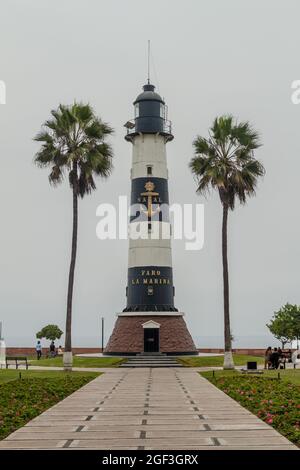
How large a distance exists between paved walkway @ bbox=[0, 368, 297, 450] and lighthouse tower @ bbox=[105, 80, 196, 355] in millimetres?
26372

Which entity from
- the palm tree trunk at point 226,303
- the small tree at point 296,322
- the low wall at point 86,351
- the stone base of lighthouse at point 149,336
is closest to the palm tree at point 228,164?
the palm tree trunk at point 226,303

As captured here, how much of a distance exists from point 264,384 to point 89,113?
69.4 feet

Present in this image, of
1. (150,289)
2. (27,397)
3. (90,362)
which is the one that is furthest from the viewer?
(150,289)

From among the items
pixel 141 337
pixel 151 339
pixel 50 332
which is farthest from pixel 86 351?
pixel 151 339

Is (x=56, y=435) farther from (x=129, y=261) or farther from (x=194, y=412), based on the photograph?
(x=129, y=261)

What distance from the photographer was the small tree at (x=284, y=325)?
77750 millimetres

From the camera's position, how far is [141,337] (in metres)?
48.8

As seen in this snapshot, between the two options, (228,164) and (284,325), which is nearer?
(228,164)

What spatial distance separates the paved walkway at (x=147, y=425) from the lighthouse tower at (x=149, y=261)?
26.4 metres

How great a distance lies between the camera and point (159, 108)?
2099 inches

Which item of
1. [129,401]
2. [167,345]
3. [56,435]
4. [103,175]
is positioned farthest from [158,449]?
[167,345]

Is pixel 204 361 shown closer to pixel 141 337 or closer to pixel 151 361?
pixel 151 361

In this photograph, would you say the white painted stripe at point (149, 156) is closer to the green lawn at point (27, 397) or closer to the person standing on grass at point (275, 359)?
the person standing on grass at point (275, 359)

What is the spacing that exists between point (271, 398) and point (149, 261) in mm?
31109
